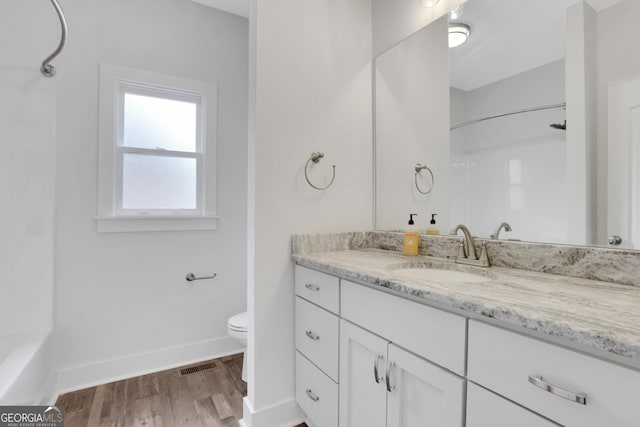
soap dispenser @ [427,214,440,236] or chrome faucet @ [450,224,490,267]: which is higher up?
soap dispenser @ [427,214,440,236]

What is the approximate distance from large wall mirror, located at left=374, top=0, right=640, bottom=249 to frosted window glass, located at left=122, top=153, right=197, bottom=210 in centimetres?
149

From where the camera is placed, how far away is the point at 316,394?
1.37 m

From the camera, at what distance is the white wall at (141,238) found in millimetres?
1903

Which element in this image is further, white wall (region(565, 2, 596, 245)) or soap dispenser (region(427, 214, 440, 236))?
soap dispenser (region(427, 214, 440, 236))

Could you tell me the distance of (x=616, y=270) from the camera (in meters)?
0.94

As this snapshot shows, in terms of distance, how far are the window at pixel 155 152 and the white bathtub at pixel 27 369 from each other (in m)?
0.72

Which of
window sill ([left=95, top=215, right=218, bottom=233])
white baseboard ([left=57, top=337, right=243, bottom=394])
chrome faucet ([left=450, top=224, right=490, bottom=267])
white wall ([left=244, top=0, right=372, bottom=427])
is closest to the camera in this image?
chrome faucet ([left=450, top=224, right=490, bottom=267])

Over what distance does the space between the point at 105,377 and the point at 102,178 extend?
52.3 inches

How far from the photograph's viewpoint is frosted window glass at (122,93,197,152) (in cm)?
215

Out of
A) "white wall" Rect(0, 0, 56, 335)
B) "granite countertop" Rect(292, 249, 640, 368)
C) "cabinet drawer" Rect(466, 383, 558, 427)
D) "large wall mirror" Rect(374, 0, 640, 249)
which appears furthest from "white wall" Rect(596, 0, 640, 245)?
"white wall" Rect(0, 0, 56, 335)

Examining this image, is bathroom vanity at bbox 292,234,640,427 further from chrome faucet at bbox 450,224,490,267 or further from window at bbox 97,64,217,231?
window at bbox 97,64,217,231

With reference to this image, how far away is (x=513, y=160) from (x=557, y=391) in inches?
37.2

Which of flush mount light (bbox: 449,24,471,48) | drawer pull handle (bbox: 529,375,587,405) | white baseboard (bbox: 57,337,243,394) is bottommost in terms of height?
white baseboard (bbox: 57,337,243,394)

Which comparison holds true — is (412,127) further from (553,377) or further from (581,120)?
(553,377)
